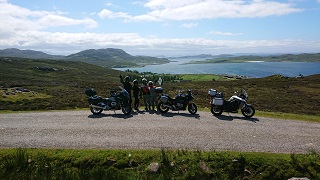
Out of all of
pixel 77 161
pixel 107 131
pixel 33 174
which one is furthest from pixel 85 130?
pixel 33 174

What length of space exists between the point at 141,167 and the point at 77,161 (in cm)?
261

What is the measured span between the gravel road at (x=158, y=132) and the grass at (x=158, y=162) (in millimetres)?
972

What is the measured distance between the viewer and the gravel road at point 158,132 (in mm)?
12969

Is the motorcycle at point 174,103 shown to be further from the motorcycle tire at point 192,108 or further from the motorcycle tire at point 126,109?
the motorcycle tire at point 126,109

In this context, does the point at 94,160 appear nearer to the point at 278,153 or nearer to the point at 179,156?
the point at 179,156

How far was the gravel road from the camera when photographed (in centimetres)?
1297

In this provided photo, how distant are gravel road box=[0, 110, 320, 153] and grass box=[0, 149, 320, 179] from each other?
97 cm

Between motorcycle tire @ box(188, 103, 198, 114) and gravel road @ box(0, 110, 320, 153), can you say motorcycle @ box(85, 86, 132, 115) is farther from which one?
motorcycle tire @ box(188, 103, 198, 114)

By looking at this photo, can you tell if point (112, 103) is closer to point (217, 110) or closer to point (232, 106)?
point (217, 110)

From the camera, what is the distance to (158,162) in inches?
437

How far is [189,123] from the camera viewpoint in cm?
1692

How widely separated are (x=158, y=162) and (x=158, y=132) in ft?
12.1

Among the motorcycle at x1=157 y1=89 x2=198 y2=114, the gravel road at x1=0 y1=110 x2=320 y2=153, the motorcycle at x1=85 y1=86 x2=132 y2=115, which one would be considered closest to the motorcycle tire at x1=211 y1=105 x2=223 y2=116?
the gravel road at x1=0 y1=110 x2=320 y2=153

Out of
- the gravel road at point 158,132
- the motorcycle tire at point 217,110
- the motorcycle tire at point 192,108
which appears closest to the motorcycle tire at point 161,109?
the gravel road at point 158,132
